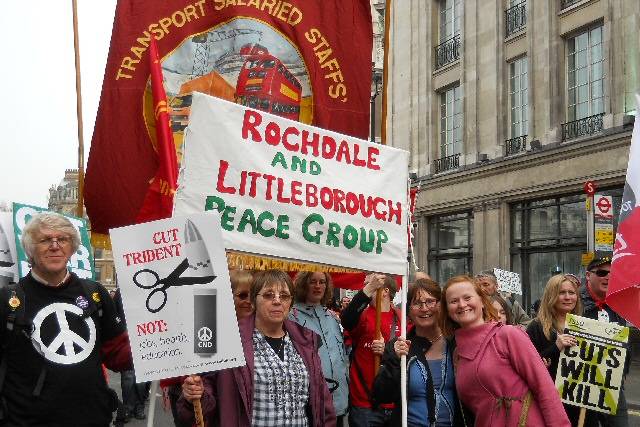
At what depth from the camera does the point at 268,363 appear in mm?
3799

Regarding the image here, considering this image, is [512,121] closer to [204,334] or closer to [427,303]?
[427,303]

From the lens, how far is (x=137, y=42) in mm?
6094

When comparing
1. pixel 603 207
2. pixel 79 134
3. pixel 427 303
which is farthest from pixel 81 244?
pixel 603 207

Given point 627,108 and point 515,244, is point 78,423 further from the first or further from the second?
point 515,244

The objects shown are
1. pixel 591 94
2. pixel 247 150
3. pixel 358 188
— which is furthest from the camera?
pixel 591 94

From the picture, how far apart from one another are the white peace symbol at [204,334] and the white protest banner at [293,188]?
676mm

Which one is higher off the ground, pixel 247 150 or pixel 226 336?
pixel 247 150

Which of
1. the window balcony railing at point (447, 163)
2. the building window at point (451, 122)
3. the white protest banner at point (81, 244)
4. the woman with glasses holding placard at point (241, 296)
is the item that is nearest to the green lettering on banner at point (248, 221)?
the woman with glasses holding placard at point (241, 296)

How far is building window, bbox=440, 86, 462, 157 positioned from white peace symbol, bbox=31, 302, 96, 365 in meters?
20.4

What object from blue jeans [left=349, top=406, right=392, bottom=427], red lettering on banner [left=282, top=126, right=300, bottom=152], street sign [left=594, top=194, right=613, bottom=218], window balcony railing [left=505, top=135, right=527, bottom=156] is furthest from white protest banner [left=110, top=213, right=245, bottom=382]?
window balcony railing [left=505, top=135, right=527, bottom=156]

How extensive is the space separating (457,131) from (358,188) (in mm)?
19496

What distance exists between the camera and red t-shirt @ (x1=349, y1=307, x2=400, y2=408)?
5.62 m

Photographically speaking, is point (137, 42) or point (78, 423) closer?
point (78, 423)

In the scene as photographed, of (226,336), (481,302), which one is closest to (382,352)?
(481,302)
